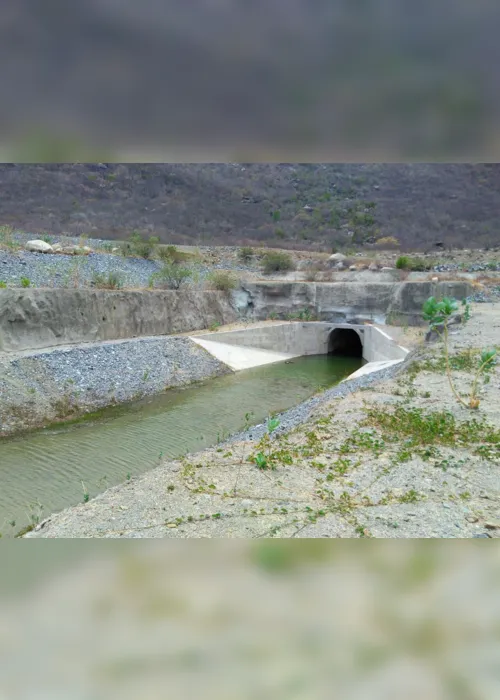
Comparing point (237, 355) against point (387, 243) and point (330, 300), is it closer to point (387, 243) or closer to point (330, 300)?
point (330, 300)

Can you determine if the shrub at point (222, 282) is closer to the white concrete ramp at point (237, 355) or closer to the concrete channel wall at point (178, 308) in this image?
the concrete channel wall at point (178, 308)

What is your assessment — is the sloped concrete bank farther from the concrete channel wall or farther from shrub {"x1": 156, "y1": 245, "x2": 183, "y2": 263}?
shrub {"x1": 156, "y1": 245, "x2": 183, "y2": 263}

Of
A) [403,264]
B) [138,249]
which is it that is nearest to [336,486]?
[138,249]

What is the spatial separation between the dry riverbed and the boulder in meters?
14.9

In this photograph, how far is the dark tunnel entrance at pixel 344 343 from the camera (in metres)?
23.5

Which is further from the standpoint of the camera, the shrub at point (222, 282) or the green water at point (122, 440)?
the shrub at point (222, 282)

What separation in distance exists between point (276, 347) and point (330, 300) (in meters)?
4.86

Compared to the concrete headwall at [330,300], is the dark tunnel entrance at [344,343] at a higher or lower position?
lower

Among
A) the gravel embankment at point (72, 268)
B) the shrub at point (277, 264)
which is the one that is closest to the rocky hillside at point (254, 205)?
the shrub at point (277, 264)

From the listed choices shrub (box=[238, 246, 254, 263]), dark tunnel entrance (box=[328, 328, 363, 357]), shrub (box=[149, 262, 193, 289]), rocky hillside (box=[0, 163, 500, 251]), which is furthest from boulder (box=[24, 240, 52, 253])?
shrub (box=[238, 246, 254, 263])

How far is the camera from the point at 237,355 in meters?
18.5

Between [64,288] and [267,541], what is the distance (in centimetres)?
1550

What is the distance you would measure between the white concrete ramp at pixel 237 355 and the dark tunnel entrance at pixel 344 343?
13.6 ft

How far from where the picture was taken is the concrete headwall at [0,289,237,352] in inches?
519
